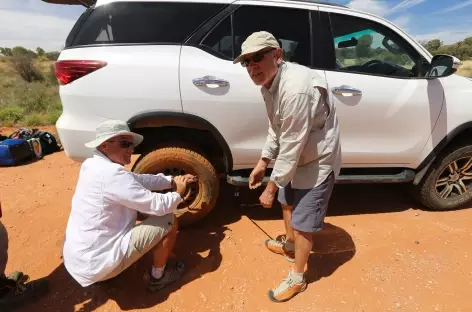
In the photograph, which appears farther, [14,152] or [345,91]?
[14,152]

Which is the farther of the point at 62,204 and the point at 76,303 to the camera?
the point at 62,204

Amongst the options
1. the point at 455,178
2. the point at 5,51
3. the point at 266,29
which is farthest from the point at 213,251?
the point at 5,51

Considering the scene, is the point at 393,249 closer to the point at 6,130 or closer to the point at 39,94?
the point at 6,130

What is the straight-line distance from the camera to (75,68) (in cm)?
247

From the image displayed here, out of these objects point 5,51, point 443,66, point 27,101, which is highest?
point 443,66

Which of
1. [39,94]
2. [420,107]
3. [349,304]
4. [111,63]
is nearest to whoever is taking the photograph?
[349,304]

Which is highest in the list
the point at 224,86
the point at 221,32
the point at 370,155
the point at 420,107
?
the point at 221,32

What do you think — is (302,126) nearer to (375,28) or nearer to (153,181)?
(153,181)

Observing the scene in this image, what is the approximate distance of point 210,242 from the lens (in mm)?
2916

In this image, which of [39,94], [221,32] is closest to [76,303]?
[221,32]

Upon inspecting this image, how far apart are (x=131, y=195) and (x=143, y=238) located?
0.37m

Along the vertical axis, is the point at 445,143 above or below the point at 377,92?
below

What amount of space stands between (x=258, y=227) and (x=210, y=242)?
53 cm

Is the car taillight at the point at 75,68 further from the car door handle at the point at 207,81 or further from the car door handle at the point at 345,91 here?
the car door handle at the point at 345,91
